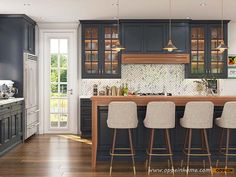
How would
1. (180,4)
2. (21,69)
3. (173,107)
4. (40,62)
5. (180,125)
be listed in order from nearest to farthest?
(173,107) < (180,125) < (180,4) < (21,69) < (40,62)

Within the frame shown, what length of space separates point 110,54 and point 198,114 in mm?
4090

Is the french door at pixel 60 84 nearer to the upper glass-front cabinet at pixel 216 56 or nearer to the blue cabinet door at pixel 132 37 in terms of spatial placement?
the blue cabinet door at pixel 132 37

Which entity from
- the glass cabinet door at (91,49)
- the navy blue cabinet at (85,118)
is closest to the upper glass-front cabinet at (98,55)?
the glass cabinet door at (91,49)

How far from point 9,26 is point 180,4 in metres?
3.66

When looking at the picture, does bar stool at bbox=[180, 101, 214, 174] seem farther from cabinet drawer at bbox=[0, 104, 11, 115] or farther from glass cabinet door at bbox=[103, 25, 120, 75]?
glass cabinet door at bbox=[103, 25, 120, 75]

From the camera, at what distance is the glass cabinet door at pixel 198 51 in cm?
943

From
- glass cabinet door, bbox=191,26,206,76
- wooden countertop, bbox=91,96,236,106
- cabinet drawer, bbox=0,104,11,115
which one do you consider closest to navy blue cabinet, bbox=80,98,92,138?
cabinet drawer, bbox=0,104,11,115

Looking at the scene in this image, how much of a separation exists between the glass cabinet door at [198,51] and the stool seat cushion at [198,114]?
12.6 feet

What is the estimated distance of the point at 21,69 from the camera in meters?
8.41

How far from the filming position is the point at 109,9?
798cm

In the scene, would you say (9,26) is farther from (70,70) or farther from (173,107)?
(173,107)

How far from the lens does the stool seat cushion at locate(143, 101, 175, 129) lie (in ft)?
18.6

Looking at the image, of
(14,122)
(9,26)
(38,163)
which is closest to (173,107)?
(38,163)

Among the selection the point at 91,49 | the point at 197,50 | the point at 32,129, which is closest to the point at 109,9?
the point at 91,49
